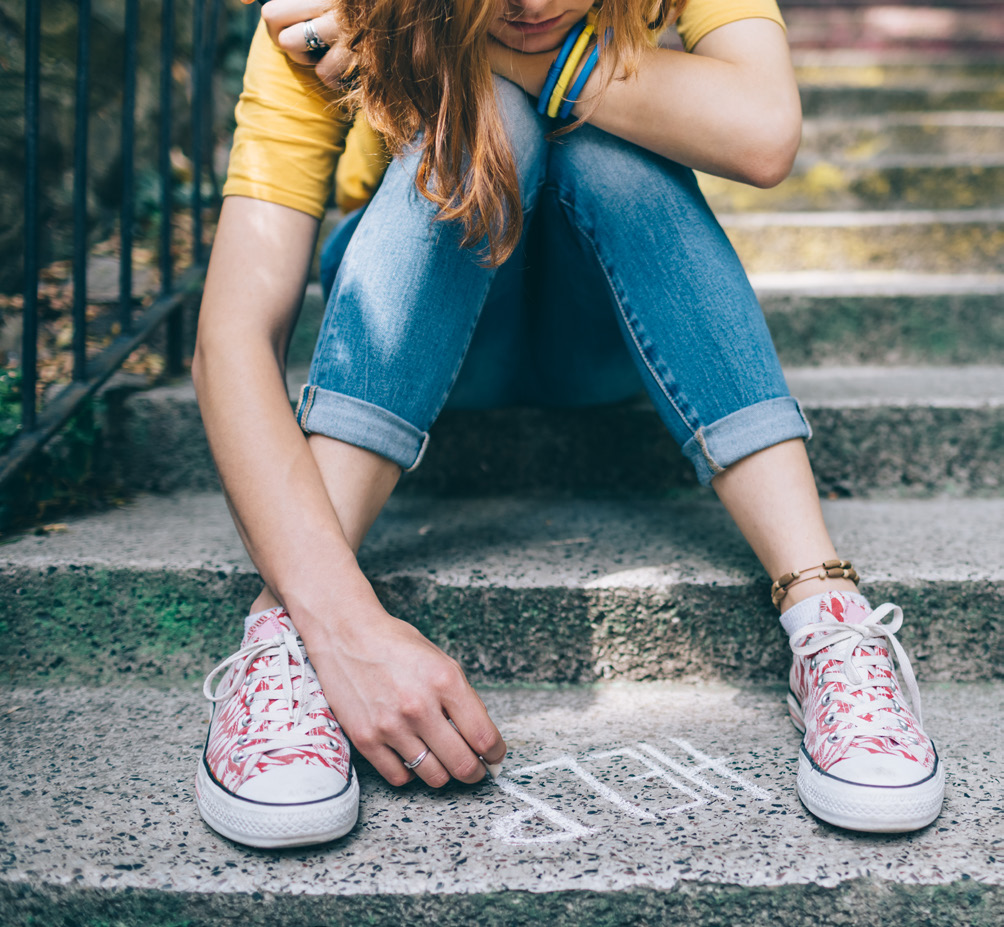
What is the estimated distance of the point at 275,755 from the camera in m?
0.87

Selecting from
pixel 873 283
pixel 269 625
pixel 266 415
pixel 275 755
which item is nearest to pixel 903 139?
pixel 873 283

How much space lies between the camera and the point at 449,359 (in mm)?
1069

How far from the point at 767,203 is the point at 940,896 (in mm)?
2044

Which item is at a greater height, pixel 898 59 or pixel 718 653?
pixel 898 59

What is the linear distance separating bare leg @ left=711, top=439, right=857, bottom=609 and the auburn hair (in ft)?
1.38

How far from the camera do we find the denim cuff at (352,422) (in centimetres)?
102

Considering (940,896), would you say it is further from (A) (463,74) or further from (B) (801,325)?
(B) (801,325)

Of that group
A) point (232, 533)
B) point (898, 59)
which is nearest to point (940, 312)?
point (232, 533)

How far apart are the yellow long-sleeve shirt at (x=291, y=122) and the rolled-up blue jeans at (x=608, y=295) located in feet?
0.35

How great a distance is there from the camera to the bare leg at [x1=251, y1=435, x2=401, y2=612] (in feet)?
3.37

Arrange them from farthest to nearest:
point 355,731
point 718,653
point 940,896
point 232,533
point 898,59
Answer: point 898,59, point 232,533, point 718,653, point 355,731, point 940,896

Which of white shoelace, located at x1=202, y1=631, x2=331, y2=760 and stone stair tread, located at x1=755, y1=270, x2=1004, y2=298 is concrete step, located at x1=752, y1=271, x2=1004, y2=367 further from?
white shoelace, located at x1=202, y1=631, x2=331, y2=760

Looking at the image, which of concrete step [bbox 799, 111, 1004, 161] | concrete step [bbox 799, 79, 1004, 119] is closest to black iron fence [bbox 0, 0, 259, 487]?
concrete step [bbox 799, 111, 1004, 161]

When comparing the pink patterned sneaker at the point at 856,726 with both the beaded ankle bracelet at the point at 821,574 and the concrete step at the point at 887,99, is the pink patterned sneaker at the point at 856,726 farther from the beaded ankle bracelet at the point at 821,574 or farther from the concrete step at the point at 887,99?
the concrete step at the point at 887,99
